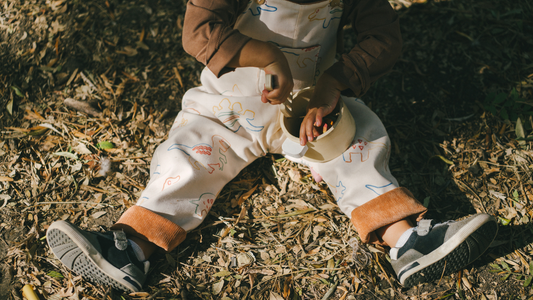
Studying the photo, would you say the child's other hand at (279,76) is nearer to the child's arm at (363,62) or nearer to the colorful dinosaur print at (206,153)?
the child's arm at (363,62)

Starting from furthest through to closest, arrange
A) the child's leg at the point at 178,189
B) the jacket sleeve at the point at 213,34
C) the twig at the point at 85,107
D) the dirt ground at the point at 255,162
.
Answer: the twig at the point at 85,107 < the dirt ground at the point at 255,162 < the child's leg at the point at 178,189 < the jacket sleeve at the point at 213,34

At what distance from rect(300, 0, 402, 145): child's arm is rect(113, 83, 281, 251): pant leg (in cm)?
30

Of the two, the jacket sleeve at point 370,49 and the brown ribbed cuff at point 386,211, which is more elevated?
the jacket sleeve at point 370,49

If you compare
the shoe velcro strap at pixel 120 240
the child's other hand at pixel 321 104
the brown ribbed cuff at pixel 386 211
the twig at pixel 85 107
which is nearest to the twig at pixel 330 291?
the brown ribbed cuff at pixel 386 211

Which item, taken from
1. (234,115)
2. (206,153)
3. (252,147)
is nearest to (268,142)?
(252,147)

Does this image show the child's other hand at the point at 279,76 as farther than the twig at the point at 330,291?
No

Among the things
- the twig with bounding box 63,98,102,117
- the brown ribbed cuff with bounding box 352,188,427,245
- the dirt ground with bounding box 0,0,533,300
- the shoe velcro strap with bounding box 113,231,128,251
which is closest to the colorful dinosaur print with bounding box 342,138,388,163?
the brown ribbed cuff with bounding box 352,188,427,245

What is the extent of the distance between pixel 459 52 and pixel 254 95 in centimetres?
146

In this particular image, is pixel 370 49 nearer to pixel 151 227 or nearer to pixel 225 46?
pixel 225 46

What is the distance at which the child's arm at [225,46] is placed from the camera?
4.52 feet

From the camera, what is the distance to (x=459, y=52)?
2.23 metres

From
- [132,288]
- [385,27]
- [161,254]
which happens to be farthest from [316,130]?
[132,288]

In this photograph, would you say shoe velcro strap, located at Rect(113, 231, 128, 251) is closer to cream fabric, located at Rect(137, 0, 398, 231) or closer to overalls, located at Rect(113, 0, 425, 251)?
overalls, located at Rect(113, 0, 425, 251)

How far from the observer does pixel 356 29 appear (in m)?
1.62
